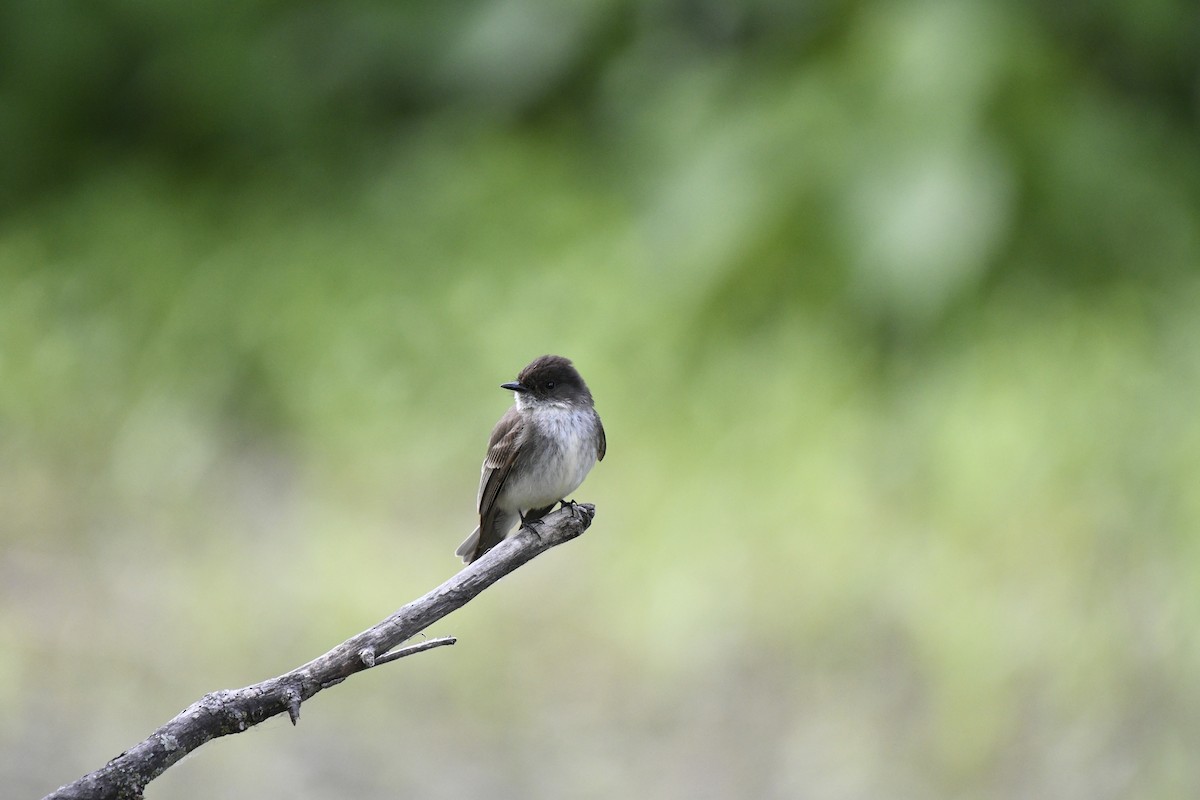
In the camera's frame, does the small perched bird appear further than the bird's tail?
Yes

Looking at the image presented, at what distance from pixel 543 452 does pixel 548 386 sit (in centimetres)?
5

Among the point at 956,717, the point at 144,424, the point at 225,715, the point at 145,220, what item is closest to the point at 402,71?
the point at 145,220

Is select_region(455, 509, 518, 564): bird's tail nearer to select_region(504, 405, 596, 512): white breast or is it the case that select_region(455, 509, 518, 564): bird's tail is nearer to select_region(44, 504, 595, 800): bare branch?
select_region(504, 405, 596, 512): white breast

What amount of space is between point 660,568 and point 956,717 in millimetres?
662

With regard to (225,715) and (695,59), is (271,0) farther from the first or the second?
(225,715)

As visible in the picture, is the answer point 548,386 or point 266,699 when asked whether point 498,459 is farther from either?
point 266,699

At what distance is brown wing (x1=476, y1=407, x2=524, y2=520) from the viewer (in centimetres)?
59

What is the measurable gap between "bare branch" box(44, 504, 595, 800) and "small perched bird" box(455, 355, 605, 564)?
0.26 metres

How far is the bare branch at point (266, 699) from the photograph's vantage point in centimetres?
29

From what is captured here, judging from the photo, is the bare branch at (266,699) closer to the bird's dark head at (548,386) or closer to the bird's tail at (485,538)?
the bird's tail at (485,538)

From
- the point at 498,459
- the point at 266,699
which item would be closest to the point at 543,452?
the point at 498,459

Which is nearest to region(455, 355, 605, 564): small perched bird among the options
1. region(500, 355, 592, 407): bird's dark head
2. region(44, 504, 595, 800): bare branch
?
region(500, 355, 592, 407): bird's dark head

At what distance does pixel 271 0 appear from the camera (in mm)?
3830

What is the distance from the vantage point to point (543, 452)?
675 millimetres
